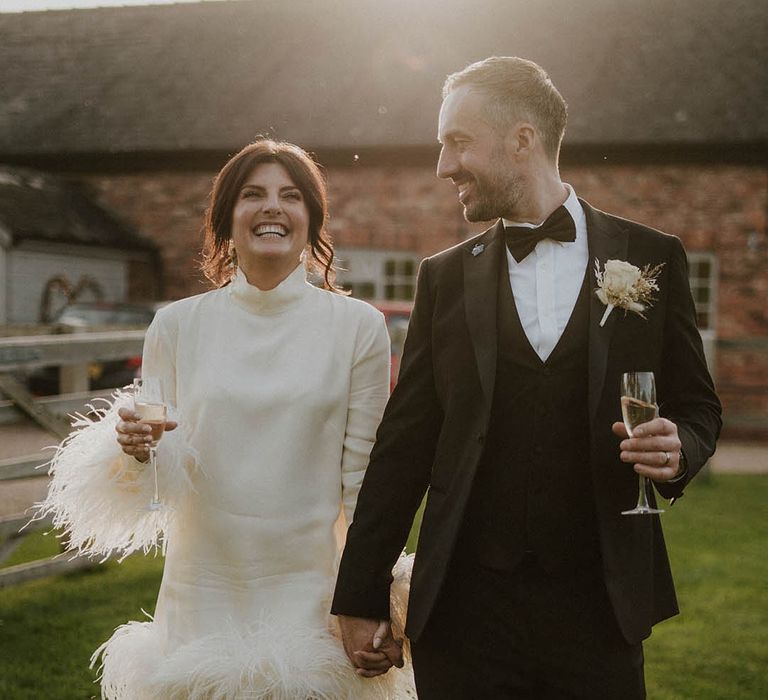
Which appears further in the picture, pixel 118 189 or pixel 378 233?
pixel 118 189

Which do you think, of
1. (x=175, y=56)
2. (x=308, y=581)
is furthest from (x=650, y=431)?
(x=175, y=56)

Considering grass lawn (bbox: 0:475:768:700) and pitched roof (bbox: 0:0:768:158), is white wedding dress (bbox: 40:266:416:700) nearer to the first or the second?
grass lawn (bbox: 0:475:768:700)

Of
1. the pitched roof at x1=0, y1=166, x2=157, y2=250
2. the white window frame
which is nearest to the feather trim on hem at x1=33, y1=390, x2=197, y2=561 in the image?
the pitched roof at x1=0, y1=166, x2=157, y2=250

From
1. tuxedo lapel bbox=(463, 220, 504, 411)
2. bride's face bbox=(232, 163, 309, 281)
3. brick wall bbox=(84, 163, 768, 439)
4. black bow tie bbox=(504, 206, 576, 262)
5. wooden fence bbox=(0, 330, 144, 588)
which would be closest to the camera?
tuxedo lapel bbox=(463, 220, 504, 411)

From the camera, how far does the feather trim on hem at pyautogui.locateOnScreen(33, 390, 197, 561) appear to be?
2.98 m

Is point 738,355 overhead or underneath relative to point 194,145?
underneath

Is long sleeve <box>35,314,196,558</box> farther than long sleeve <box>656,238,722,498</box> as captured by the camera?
Yes

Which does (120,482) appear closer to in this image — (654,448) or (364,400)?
(364,400)

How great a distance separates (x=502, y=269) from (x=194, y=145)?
15.9 metres

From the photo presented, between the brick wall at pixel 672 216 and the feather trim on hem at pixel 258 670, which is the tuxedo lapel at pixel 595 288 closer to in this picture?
the feather trim on hem at pixel 258 670

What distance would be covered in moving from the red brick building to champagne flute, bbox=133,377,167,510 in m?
13.2

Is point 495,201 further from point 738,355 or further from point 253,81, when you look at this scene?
point 253,81

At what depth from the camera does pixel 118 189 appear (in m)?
18.6

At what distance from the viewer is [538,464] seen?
2461 millimetres
